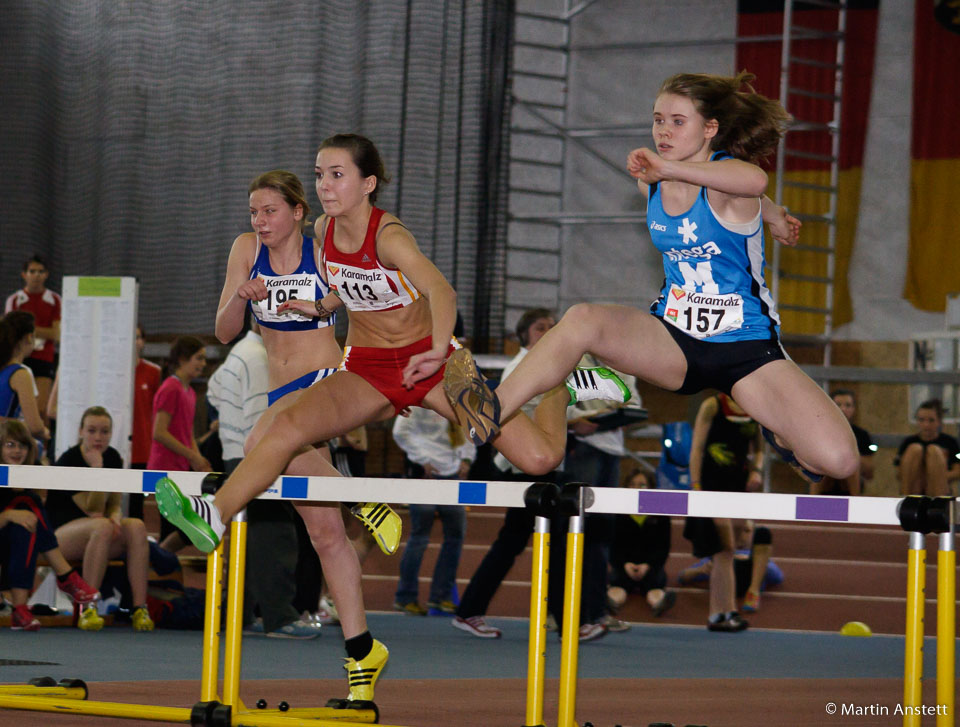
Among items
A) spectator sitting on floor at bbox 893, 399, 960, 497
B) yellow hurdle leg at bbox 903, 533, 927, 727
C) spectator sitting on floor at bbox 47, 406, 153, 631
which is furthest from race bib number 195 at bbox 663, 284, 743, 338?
spectator sitting on floor at bbox 893, 399, 960, 497

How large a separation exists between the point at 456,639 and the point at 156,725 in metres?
2.80

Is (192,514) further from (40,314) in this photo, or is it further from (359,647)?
(40,314)

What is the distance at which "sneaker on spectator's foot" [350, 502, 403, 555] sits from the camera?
393 centimetres

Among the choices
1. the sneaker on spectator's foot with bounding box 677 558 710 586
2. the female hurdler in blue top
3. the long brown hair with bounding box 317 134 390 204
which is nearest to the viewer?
the female hurdler in blue top

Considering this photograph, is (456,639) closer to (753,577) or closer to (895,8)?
(753,577)

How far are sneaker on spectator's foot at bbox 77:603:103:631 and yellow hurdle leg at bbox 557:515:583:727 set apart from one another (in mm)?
3939

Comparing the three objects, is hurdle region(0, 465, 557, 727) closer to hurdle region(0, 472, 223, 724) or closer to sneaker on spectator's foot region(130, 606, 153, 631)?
hurdle region(0, 472, 223, 724)

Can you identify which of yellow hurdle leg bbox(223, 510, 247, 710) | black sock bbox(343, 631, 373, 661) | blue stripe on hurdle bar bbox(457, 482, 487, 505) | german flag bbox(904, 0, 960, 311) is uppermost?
german flag bbox(904, 0, 960, 311)

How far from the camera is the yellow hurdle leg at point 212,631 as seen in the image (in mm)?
3418

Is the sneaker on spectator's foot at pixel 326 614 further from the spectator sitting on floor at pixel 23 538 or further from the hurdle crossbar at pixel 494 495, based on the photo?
the hurdle crossbar at pixel 494 495

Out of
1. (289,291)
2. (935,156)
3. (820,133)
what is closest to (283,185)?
(289,291)

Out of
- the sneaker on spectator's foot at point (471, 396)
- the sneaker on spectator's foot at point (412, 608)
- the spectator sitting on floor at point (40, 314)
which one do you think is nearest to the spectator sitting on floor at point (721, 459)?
the sneaker on spectator's foot at point (412, 608)

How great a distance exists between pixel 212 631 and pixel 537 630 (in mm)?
936

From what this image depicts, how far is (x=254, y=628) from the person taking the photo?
647 cm
